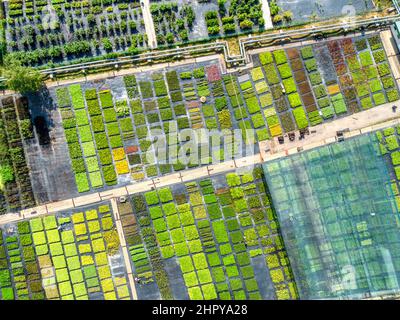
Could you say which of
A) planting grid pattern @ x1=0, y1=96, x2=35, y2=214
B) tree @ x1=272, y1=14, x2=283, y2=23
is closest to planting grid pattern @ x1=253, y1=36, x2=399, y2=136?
tree @ x1=272, y1=14, x2=283, y2=23

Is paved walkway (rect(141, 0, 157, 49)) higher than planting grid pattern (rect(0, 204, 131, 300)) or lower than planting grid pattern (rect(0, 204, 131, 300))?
higher

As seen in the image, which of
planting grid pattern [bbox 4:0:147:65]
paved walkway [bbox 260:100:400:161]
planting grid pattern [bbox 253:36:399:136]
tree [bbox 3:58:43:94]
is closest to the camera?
tree [bbox 3:58:43:94]

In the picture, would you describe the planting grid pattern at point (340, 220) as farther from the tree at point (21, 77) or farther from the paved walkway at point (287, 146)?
the tree at point (21, 77)

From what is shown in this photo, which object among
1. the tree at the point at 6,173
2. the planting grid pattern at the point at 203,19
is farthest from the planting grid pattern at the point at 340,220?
the tree at the point at 6,173

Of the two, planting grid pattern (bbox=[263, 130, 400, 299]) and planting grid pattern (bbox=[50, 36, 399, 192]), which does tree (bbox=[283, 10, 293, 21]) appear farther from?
planting grid pattern (bbox=[263, 130, 400, 299])

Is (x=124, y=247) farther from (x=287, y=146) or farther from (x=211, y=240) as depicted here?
(x=287, y=146)

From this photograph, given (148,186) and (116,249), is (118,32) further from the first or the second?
(116,249)
